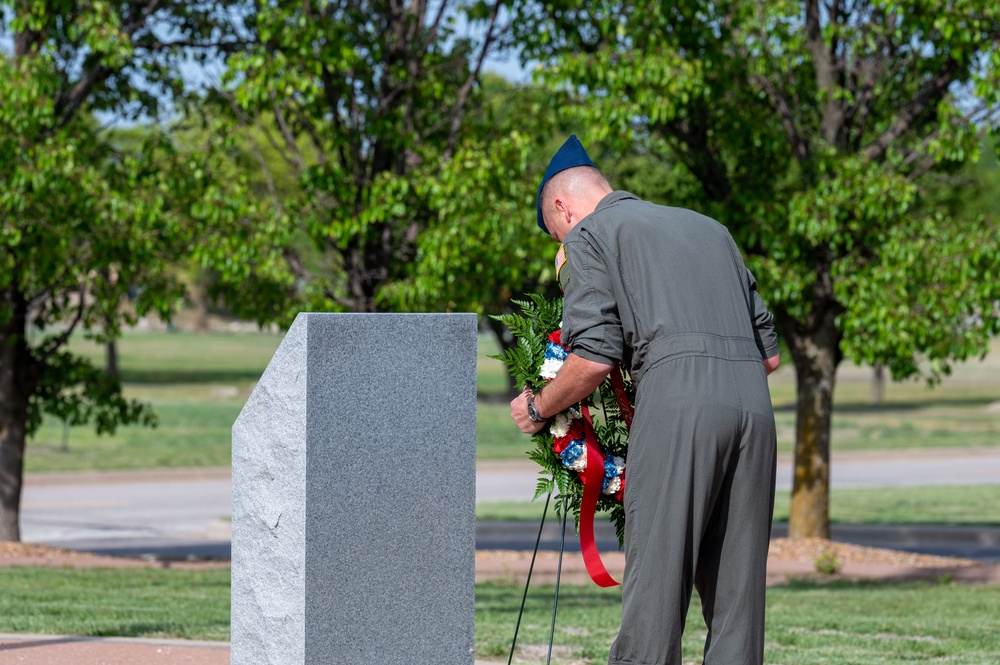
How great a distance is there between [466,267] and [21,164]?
3740 millimetres

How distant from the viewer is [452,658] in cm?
398

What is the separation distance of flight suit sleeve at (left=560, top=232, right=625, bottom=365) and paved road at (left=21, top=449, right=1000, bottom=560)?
35.9 ft

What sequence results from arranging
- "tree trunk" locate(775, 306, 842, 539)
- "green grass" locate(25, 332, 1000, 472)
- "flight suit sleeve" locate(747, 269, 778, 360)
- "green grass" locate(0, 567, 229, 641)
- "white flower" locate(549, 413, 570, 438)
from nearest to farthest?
"flight suit sleeve" locate(747, 269, 778, 360) < "white flower" locate(549, 413, 570, 438) < "green grass" locate(0, 567, 229, 641) < "tree trunk" locate(775, 306, 842, 539) < "green grass" locate(25, 332, 1000, 472)

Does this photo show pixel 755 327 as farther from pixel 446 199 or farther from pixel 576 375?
pixel 446 199

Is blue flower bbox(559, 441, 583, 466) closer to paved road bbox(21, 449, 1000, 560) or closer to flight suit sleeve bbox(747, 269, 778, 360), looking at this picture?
flight suit sleeve bbox(747, 269, 778, 360)

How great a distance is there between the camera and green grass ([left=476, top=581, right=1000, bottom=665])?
6488mm

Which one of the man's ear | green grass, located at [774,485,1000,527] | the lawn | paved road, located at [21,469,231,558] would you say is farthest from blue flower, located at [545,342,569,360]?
A: green grass, located at [774,485,1000,527]

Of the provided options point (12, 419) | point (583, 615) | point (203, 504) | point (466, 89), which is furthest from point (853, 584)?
point (203, 504)

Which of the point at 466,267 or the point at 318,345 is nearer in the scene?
the point at 318,345

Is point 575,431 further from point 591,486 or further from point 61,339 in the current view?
point 61,339

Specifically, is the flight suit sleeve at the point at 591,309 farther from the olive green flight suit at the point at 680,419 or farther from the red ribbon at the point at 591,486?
the red ribbon at the point at 591,486

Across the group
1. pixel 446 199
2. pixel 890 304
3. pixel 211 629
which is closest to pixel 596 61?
pixel 446 199

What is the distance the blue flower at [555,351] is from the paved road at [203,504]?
10560 mm

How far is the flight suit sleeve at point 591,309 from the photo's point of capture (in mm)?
3695
